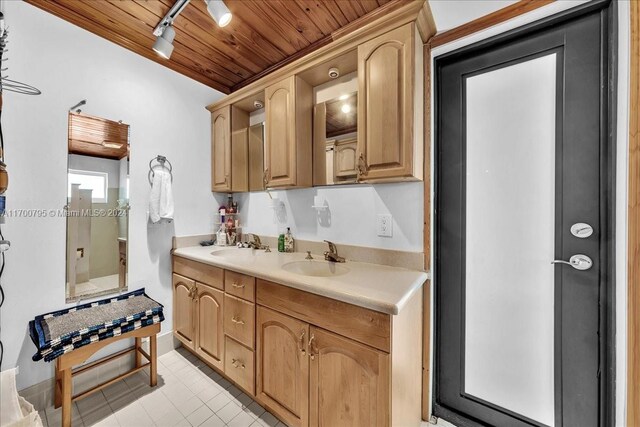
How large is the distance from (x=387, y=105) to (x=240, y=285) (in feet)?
4.22

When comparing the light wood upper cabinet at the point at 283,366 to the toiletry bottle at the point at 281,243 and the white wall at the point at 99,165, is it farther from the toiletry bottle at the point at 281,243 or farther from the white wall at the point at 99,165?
the white wall at the point at 99,165

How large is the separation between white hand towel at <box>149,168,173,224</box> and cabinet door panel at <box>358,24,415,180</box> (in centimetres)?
154

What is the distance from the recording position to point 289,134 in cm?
167

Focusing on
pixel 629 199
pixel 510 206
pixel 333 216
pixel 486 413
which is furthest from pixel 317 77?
pixel 486 413

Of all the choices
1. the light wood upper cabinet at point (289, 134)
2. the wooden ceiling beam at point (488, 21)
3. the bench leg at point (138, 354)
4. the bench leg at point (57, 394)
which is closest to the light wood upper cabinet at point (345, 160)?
the light wood upper cabinet at point (289, 134)

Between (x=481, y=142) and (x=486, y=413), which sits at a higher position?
(x=481, y=142)

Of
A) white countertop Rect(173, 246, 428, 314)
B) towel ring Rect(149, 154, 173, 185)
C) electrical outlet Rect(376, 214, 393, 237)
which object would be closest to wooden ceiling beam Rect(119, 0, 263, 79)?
towel ring Rect(149, 154, 173, 185)

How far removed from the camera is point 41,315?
1.46 m

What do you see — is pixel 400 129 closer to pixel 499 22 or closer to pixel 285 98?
pixel 499 22

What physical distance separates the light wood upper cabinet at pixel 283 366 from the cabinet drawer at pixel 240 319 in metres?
0.05

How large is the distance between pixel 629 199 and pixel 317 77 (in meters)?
1.66

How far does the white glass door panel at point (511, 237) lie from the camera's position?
3.76 feet

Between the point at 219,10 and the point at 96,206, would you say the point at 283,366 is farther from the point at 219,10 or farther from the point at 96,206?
the point at 219,10

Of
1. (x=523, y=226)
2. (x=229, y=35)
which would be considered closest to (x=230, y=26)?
(x=229, y=35)
